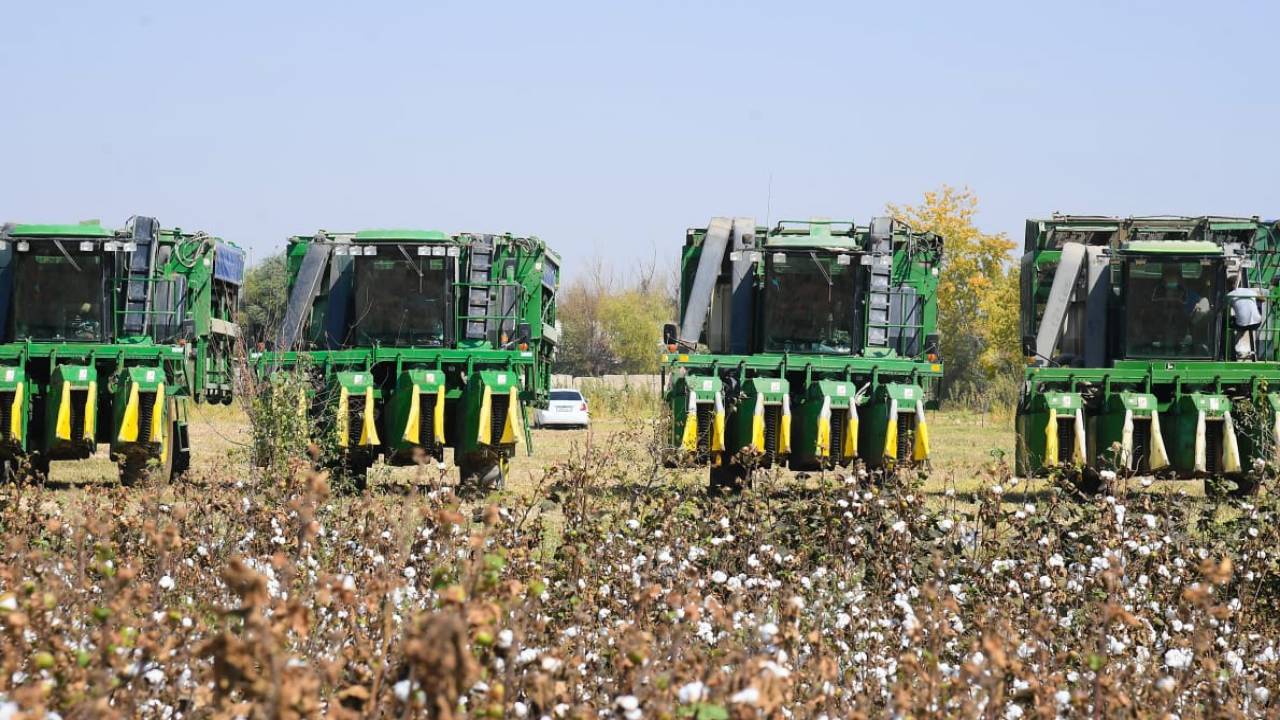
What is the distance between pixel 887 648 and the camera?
660cm

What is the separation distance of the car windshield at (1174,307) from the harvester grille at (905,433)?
2.98 meters

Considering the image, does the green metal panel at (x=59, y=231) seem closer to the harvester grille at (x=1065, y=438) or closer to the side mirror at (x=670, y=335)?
the side mirror at (x=670, y=335)

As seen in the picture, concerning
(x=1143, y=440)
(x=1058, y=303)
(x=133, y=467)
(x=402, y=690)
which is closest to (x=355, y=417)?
(x=133, y=467)

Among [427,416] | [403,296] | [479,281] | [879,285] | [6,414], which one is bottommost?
[6,414]

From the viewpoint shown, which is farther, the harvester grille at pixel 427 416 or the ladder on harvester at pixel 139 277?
the ladder on harvester at pixel 139 277

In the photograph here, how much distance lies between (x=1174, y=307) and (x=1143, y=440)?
1.92 meters

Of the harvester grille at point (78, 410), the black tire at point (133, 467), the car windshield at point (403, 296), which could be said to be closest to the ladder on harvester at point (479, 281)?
the car windshield at point (403, 296)

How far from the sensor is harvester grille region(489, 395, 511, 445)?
1534 cm

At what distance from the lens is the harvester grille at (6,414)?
591 inches

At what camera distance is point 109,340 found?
16.8m

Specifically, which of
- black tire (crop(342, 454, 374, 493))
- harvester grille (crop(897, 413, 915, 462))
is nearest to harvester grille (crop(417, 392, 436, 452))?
black tire (crop(342, 454, 374, 493))

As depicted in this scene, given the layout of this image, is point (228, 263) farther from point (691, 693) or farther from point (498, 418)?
point (691, 693)

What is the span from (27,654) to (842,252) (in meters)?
12.2

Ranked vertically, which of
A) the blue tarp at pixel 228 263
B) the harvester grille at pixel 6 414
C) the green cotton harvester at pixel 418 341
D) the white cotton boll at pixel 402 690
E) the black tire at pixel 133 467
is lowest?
the black tire at pixel 133 467
